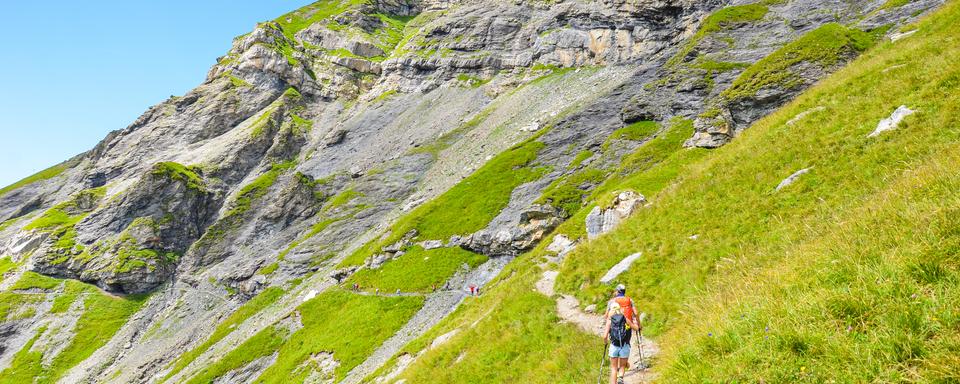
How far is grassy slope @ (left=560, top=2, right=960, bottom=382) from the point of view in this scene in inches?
252

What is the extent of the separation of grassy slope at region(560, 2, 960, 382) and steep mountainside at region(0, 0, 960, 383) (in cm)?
8

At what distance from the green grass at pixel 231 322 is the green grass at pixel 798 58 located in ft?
253

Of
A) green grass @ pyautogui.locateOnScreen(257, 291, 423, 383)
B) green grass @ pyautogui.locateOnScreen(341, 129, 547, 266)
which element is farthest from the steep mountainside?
green grass @ pyautogui.locateOnScreen(341, 129, 547, 266)

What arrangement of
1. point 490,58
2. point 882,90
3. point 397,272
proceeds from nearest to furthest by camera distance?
point 882,90
point 397,272
point 490,58

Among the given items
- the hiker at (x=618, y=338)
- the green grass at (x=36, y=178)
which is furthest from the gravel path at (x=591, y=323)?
the green grass at (x=36, y=178)

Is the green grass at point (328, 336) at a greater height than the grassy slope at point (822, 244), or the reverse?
the grassy slope at point (822, 244)

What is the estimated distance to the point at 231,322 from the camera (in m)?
73.4

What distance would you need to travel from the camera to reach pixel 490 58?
154 meters

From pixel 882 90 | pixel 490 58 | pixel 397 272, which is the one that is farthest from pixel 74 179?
pixel 882 90

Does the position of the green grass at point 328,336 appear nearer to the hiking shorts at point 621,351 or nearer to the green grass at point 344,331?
the green grass at point 344,331

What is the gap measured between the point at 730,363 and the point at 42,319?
15055 cm

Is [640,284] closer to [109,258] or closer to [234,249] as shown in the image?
[234,249]

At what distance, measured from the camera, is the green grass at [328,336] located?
155 ft

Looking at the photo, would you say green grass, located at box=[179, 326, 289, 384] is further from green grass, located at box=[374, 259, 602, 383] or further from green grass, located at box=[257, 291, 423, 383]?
green grass, located at box=[374, 259, 602, 383]
